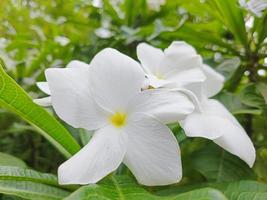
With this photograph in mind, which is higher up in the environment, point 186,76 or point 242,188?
point 186,76

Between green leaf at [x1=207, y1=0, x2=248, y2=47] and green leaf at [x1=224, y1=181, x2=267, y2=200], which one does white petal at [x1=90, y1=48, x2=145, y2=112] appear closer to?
green leaf at [x1=224, y1=181, x2=267, y2=200]

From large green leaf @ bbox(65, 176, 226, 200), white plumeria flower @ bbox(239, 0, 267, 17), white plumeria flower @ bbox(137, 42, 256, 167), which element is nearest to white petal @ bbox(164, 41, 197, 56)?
white plumeria flower @ bbox(137, 42, 256, 167)

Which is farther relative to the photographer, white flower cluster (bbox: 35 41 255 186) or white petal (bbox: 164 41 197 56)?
white petal (bbox: 164 41 197 56)

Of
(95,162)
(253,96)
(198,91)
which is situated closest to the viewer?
(95,162)

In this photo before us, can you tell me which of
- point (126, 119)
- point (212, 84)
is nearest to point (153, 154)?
point (126, 119)

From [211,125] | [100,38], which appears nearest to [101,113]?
[211,125]

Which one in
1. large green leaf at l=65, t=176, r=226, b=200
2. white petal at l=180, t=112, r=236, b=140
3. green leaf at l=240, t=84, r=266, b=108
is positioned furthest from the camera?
green leaf at l=240, t=84, r=266, b=108

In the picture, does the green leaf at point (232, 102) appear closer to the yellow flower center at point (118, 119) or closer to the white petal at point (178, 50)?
the white petal at point (178, 50)

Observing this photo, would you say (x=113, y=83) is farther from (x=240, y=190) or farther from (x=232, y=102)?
(x=232, y=102)
